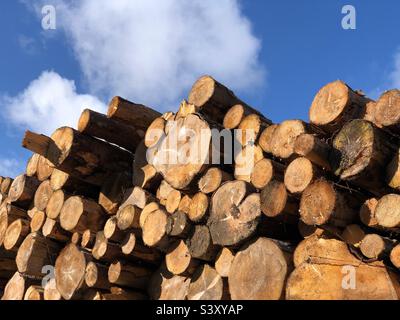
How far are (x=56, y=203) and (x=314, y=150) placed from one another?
3458 mm

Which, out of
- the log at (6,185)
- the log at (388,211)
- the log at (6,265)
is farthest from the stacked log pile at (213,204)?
the log at (6,185)

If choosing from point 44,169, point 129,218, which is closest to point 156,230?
point 129,218

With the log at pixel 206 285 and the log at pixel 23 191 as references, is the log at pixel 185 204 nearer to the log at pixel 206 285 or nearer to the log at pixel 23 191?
the log at pixel 206 285

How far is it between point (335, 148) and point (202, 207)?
1.35 meters

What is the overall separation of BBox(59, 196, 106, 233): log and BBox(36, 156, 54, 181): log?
0.88 meters

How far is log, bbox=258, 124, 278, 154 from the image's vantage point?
168 inches

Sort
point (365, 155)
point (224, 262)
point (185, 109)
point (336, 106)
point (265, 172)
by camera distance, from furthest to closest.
A: point (185, 109), point (224, 262), point (265, 172), point (336, 106), point (365, 155)

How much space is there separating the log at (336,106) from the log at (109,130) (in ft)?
8.52

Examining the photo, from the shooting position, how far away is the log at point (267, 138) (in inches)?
168

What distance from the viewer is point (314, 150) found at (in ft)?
11.5

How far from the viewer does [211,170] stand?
4.43 metres

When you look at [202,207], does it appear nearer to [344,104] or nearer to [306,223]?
[306,223]

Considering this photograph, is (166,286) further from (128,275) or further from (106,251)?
(106,251)

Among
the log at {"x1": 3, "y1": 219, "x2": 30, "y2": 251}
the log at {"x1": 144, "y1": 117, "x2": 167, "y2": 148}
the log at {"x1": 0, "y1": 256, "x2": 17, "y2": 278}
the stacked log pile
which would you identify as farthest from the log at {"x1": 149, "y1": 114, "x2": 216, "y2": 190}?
the log at {"x1": 0, "y1": 256, "x2": 17, "y2": 278}
